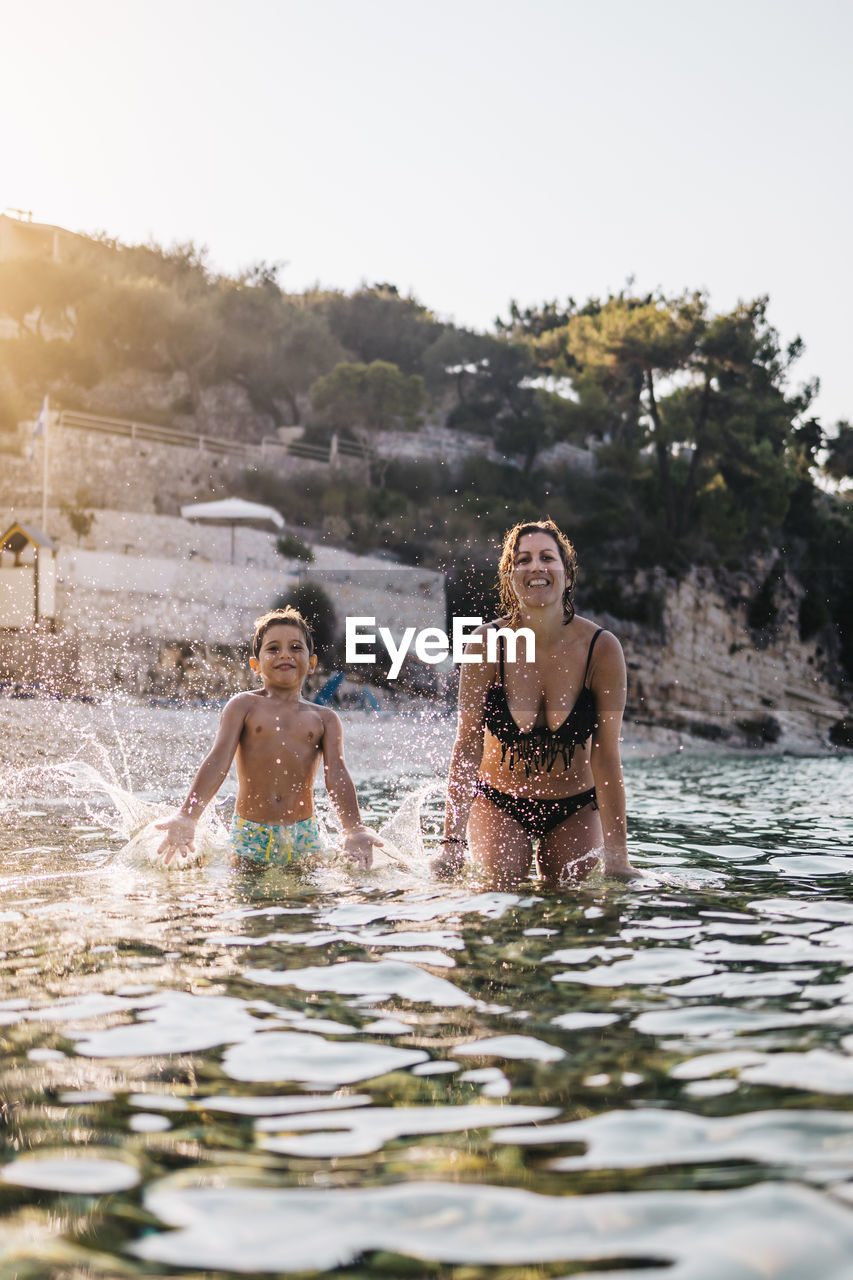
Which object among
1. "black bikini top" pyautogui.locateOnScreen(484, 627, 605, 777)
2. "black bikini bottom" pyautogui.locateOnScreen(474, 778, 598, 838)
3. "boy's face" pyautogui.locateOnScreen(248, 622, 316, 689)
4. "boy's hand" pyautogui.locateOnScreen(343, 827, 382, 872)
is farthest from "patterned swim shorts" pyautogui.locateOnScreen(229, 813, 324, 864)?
"black bikini top" pyautogui.locateOnScreen(484, 627, 605, 777)

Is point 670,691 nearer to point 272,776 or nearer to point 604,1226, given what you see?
point 272,776

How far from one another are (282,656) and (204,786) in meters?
0.76

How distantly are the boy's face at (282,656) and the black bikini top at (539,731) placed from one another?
95 cm

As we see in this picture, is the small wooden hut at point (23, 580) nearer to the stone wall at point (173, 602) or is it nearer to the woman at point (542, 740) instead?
the stone wall at point (173, 602)

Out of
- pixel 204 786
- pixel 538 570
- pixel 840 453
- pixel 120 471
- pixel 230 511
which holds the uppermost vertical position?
pixel 840 453

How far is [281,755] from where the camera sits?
→ 5.56 m

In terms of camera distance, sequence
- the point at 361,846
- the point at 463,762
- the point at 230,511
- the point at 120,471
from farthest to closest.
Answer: the point at 120,471
the point at 230,511
the point at 361,846
the point at 463,762

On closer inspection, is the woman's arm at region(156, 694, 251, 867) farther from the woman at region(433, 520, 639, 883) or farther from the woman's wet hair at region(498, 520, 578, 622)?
the woman's wet hair at region(498, 520, 578, 622)

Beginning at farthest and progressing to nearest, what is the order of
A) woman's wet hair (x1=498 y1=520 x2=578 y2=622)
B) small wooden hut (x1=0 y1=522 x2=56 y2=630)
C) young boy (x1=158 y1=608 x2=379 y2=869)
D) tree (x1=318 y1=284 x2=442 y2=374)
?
1. tree (x1=318 y1=284 x2=442 y2=374)
2. small wooden hut (x1=0 y1=522 x2=56 y2=630)
3. young boy (x1=158 y1=608 x2=379 y2=869)
4. woman's wet hair (x1=498 y1=520 x2=578 y2=622)

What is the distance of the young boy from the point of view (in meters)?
5.47

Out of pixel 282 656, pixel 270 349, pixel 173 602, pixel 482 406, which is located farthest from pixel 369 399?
pixel 282 656

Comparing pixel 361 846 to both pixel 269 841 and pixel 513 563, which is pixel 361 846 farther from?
pixel 513 563

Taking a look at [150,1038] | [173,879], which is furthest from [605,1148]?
[173,879]

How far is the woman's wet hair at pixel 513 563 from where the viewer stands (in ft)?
16.5
